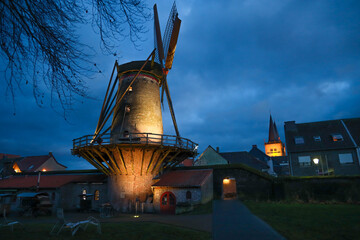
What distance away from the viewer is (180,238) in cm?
805

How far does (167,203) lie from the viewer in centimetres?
1795

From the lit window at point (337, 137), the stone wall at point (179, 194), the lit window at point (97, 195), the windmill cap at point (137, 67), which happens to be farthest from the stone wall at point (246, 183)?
the lit window at point (97, 195)

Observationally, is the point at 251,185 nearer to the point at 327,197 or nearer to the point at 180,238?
the point at 327,197

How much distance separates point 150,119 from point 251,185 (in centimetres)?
1104

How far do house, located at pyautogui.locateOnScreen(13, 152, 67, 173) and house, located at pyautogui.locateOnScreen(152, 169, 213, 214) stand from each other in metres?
28.1

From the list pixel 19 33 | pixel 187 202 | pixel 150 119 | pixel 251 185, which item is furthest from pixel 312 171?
pixel 19 33

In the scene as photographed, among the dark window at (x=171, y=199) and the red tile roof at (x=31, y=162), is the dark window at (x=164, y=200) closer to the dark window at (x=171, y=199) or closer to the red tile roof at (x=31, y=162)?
the dark window at (x=171, y=199)

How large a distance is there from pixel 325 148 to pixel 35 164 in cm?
4296

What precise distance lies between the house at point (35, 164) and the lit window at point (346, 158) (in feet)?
137

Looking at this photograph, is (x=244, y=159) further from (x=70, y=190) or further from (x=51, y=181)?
(x=51, y=181)

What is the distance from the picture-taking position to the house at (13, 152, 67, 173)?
37969mm

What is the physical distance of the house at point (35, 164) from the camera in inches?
1495

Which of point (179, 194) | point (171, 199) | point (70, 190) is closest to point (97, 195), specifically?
point (70, 190)

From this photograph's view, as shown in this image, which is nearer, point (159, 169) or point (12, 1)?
point (12, 1)
